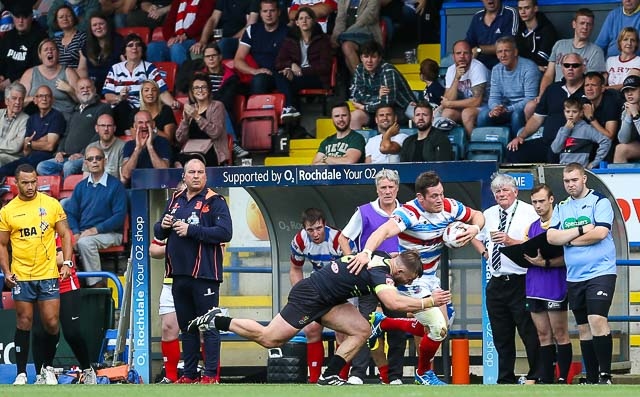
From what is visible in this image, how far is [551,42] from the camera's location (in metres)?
17.3

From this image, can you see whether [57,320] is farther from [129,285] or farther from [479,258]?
[479,258]

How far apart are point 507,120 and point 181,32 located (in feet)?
17.9

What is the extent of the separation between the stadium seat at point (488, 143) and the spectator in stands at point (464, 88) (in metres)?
0.40

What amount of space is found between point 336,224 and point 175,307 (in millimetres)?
2550

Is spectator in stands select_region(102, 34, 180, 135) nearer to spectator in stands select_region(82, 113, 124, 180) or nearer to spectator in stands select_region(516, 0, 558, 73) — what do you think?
spectator in stands select_region(82, 113, 124, 180)

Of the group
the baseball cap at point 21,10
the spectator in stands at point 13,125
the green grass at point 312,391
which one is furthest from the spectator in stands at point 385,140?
the baseball cap at point 21,10

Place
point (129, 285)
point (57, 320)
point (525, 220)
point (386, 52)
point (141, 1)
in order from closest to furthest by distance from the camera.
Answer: point (525, 220) < point (57, 320) < point (129, 285) < point (386, 52) < point (141, 1)

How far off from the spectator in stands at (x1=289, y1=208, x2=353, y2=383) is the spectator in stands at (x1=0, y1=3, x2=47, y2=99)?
7.57 m

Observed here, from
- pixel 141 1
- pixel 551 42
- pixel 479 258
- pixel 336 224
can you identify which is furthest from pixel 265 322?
pixel 141 1

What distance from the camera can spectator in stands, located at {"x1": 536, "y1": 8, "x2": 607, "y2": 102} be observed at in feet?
54.7

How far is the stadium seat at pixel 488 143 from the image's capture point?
16297mm

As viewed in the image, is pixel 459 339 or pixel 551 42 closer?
pixel 459 339

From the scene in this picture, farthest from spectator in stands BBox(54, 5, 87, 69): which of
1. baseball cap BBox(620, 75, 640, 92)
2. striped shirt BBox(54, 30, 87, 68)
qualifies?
baseball cap BBox(620, 75, 640, 92)

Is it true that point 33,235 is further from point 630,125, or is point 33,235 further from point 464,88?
point 630,125
